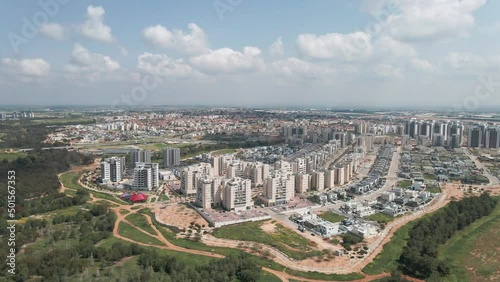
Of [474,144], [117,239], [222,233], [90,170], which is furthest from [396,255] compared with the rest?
[474,144]

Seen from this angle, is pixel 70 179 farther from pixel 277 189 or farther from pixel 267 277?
pixel 267 277

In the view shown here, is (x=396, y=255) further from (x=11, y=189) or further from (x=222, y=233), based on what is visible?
(x=11, y=189)

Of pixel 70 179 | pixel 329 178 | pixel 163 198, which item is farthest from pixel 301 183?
pixel 70 179

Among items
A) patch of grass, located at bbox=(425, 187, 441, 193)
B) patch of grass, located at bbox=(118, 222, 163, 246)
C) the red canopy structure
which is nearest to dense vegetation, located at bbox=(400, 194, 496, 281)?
patch of grass, located at bbox=(425, 187, 441, 193)

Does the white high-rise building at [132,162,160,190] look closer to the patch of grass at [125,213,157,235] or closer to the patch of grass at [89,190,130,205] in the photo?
the patch of grass at [89,190,130,205]

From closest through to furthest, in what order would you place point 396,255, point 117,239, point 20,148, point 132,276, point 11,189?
point 132,276 < point 396,255 < point 117,239 < point 11,189 < point 20,148
